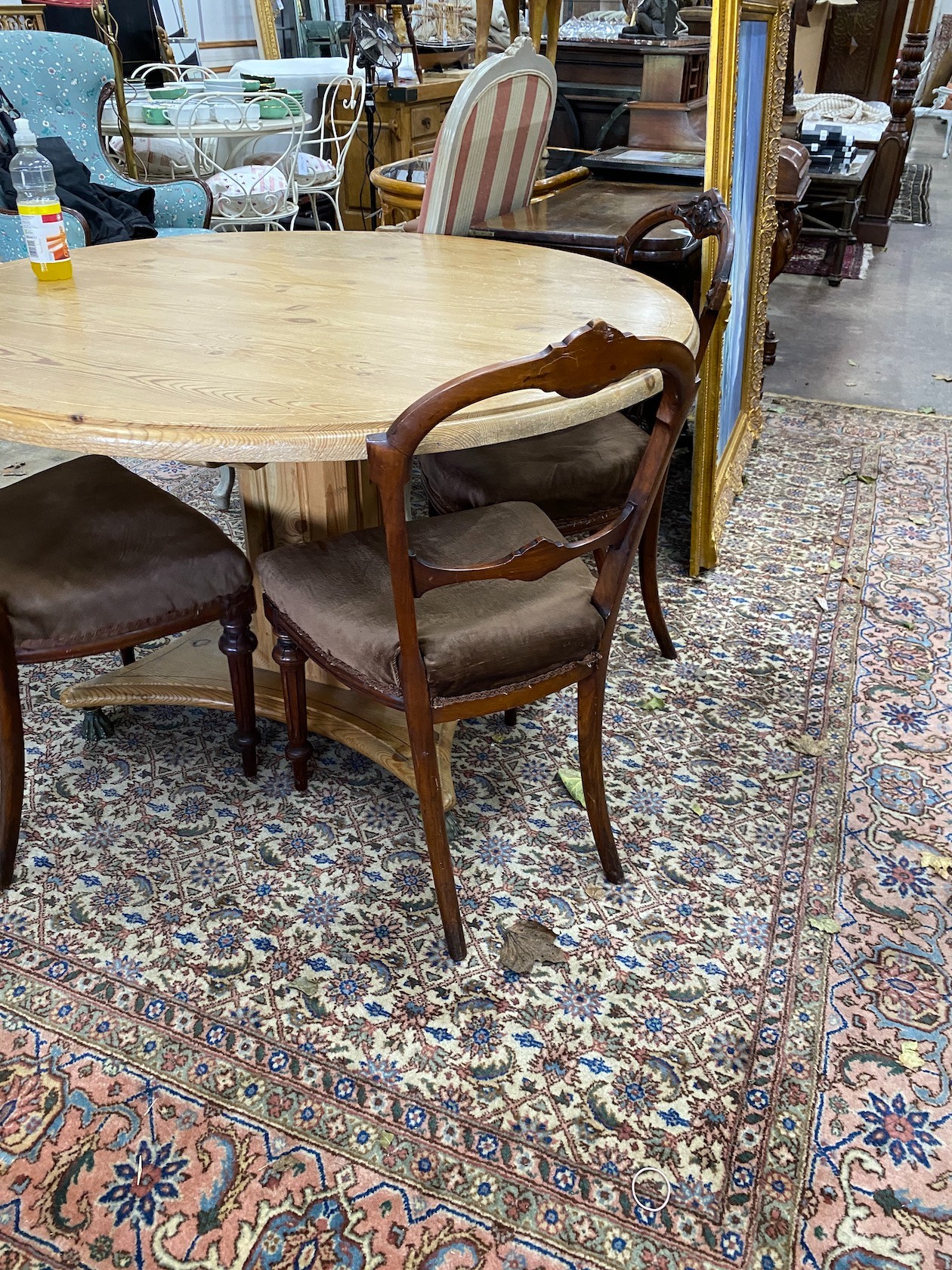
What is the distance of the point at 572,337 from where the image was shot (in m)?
1.11

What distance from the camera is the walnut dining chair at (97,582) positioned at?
152 cm

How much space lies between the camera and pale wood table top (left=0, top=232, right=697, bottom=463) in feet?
4.15

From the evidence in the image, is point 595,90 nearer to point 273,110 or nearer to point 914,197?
point 273,110

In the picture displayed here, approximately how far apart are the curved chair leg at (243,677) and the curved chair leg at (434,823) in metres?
0.45

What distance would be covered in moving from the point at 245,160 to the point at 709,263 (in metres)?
3.74

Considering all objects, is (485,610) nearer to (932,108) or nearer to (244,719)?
(244,719)

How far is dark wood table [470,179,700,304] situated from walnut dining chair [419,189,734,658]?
326 mm

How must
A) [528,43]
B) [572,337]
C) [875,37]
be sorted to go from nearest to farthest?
[572,337] → [528,43] → [875,37]

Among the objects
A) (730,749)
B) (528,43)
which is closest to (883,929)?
(730,749)

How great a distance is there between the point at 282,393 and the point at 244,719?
72 cm

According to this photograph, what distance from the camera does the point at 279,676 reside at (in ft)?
6.85

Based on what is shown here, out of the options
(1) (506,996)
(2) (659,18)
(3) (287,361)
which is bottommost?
(1) (506,996)

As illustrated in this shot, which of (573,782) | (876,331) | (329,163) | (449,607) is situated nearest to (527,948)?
(573,782)

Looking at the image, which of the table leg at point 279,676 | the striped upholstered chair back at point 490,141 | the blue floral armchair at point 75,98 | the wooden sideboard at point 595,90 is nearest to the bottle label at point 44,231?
the table leg at point 279,676
